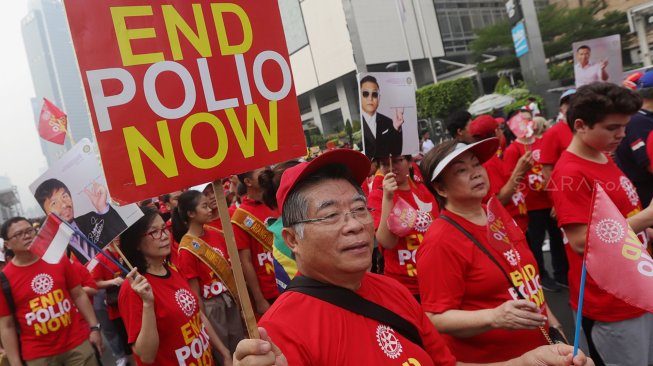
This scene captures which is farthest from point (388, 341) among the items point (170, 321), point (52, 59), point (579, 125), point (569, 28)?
point (52, 59)

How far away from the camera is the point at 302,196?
169cm

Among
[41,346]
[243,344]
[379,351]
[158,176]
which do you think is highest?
[158,176]

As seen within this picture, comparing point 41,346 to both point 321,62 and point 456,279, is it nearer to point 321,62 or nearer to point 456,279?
point 456,279

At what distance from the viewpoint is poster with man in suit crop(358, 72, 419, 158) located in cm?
349

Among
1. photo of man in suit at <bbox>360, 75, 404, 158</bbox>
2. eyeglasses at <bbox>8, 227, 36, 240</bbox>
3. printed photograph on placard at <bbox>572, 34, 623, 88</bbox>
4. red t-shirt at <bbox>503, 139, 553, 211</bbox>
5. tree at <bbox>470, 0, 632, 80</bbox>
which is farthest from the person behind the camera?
tree at <bbox>470, 0, 632, 80</bbox>

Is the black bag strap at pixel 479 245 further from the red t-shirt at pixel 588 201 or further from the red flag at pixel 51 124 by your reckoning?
the red flag at pixel 51 124

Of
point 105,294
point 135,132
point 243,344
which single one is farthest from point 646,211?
point 105,294

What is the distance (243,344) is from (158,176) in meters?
0.60

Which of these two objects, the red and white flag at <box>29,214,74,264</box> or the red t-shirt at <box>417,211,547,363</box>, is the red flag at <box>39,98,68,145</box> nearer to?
the red and white flag at <box>29,214,74,264</box>

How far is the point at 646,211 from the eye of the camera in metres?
2.57

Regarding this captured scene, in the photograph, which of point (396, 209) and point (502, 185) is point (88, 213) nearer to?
point (396, 209)

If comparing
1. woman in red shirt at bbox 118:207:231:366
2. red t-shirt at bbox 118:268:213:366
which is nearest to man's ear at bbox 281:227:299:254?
woman in red shirt at bbox 118:207:231:366

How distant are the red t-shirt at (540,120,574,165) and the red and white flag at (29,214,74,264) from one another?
4.22 m

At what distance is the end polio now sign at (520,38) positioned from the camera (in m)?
20.9
